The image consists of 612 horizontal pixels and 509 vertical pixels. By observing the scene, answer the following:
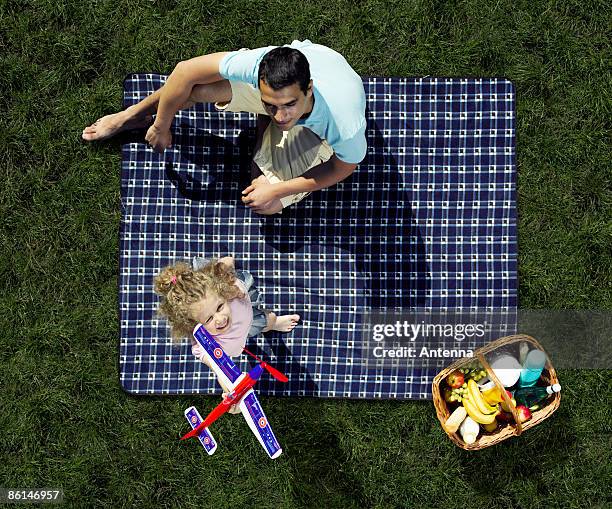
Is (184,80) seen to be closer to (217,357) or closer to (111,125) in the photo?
(111,125)

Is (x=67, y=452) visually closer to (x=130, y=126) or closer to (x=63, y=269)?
(x=63, y=269)

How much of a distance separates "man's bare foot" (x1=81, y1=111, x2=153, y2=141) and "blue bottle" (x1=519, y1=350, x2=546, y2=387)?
225cm

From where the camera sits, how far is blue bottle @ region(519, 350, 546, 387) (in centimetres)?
340

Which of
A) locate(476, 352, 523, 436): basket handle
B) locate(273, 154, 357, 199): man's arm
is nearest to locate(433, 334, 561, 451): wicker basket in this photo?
locate(476, 352, 523, 436): basket handle

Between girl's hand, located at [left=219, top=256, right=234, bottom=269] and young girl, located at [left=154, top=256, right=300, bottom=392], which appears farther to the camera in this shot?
girl's hand, located at [left=219, top=256, right=234, bottom=269]

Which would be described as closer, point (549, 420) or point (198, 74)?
point (198, 74)

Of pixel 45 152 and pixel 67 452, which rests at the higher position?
pixel 45 152

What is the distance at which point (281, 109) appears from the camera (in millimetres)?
2648

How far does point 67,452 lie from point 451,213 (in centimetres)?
238

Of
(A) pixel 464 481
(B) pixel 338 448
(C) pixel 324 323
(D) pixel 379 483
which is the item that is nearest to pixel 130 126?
(C) pixel 324 323

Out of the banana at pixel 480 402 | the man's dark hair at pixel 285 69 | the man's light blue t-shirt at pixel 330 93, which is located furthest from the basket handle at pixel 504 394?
the man's dark hair at pixel 285 69

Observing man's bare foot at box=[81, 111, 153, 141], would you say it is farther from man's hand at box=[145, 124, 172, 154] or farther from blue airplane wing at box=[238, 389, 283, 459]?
blue airplane wing at box=[238, 389, 283, 459]

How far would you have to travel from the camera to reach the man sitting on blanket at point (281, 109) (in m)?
2.62

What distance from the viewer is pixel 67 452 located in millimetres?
3732
